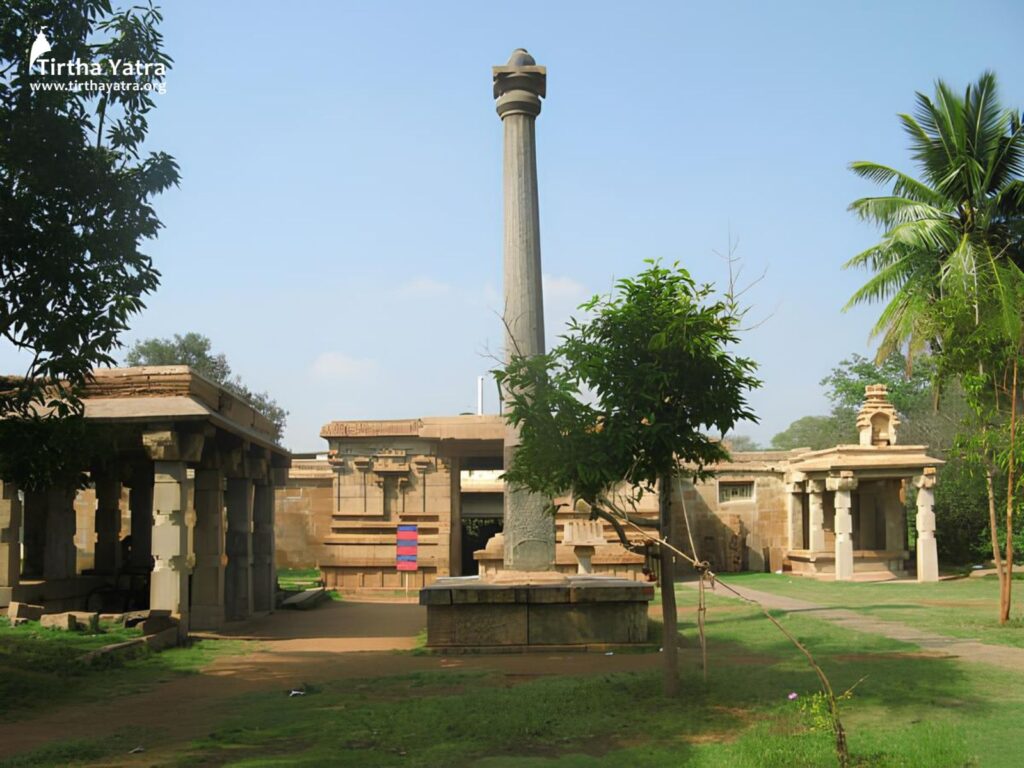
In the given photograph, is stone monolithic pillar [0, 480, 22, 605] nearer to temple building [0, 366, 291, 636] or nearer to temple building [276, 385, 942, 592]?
temple building [0, 366, 291, 636]

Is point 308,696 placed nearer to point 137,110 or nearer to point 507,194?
point 137,110

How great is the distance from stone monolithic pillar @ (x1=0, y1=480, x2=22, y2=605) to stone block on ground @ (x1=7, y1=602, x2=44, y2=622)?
65cm

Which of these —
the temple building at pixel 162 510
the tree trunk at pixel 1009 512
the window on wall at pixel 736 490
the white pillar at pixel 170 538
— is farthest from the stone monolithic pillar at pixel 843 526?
the white pillar at pixel 170 538

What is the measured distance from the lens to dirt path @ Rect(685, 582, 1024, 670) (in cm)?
1079

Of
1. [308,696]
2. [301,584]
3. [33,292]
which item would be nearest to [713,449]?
[308,696]

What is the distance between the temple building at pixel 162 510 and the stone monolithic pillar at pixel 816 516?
1521 centimetres

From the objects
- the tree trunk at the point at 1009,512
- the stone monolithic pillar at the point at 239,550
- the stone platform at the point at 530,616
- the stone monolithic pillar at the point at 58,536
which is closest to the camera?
the stone platform at the point at 530,616

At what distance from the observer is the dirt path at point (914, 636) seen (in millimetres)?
10789

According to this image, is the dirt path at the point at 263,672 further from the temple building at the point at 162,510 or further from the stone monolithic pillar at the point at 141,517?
the stone monolithic pillar at the point at 141,517

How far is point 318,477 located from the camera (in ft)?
98.3

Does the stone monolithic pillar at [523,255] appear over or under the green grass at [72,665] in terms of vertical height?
over

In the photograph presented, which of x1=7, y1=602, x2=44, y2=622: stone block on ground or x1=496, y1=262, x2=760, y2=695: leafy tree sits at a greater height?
x1=496, y1=262, x2=760, y2=695: leafy tree

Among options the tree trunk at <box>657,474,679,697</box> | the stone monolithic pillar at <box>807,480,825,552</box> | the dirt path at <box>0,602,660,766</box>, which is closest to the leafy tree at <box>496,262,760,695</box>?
the tree trunk at <box>657,474,679,697</box>

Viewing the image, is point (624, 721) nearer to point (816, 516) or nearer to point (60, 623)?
point (60, 623)
